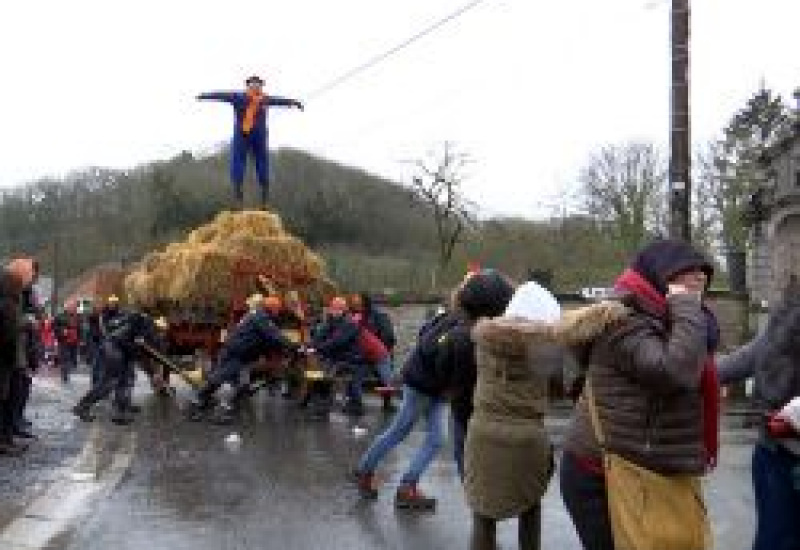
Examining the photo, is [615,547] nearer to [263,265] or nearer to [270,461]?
[270,461]

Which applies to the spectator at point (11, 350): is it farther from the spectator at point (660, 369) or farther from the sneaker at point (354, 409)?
the spectator at point (660, 369)

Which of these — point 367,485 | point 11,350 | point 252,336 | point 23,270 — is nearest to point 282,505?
point 367,485

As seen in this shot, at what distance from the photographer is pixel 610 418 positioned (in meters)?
5.12

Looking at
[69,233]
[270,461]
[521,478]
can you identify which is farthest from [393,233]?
[521,478]

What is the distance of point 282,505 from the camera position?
31.9ft

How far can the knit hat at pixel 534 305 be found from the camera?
252 inches

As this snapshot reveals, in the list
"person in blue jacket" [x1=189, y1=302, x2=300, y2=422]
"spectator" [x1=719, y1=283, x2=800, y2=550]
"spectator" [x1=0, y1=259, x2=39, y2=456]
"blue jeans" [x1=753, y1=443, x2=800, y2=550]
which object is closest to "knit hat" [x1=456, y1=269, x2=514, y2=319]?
"spectator" [x1=719, y1=283, x2=800, y2=550]

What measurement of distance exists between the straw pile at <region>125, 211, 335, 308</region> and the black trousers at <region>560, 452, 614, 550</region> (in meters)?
13.5

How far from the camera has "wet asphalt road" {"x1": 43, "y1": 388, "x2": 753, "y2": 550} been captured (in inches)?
332

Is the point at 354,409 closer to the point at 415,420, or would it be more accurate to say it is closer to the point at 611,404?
the point at 415,420

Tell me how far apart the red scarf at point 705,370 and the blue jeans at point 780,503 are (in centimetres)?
59

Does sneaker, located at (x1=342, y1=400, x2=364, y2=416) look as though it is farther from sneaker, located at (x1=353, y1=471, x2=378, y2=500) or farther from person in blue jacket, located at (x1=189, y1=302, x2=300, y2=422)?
sneaker, located at (x1=353, y1=471, x2=378, y2=500)

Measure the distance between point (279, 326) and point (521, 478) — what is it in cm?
1134

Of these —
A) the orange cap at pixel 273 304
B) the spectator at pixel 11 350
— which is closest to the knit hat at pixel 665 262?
the spectator at pixel 11 350
